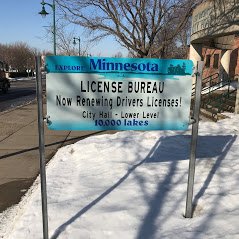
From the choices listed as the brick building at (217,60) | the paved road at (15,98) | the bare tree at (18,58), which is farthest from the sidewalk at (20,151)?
the bare tree at (18,58)

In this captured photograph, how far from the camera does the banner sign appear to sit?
3.13 meters

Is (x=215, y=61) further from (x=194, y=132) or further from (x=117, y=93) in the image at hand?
(x=117, y=93)

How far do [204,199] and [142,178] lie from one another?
1075 millimetres

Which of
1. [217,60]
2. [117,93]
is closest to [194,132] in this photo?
[117,93]

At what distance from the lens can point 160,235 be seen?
131 inches

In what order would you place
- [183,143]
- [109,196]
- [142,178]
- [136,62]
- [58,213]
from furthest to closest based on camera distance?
1. [183,143]
2. [142,178]
3. [109,196]
4. [58,213]
5. [136,62]

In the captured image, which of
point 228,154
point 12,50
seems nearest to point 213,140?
point 228,154

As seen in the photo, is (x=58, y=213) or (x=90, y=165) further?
(x=90, y=165)

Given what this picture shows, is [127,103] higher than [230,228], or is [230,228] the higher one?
[127,103]

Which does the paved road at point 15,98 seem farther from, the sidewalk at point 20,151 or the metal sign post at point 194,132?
the metal sign post at point 194,132

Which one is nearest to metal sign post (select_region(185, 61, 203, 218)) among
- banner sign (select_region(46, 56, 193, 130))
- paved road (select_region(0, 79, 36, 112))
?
banner sign (select_region(46, 56, 193, 130))

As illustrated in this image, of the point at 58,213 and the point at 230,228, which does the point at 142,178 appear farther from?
the point at 230,228

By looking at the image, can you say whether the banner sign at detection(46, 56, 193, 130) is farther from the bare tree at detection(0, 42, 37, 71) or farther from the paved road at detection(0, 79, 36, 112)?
the bare tree at detection(0, 42, 37, 71)

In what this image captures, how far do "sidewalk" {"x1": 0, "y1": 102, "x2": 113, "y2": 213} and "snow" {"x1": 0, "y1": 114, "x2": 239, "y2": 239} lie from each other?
26cm
